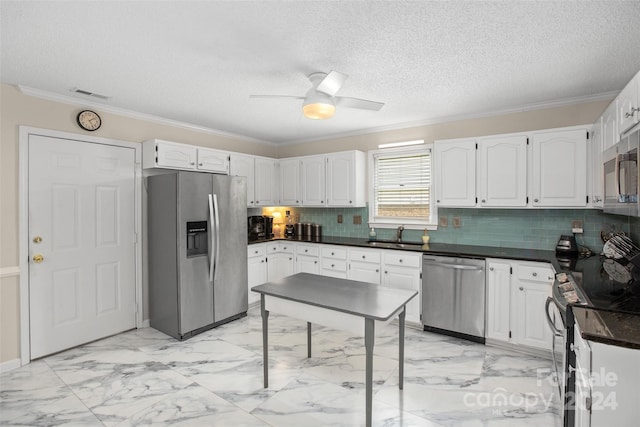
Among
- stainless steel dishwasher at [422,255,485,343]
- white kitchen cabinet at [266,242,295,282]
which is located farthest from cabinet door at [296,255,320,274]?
stainless steel dishwasher at [422,255,485,343]

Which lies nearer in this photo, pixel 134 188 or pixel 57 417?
pixel 57 417

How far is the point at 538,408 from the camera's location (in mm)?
2273

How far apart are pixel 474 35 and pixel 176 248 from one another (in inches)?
129

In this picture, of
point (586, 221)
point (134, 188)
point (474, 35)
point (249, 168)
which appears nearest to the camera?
point (474, 35)

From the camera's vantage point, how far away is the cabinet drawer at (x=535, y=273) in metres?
2.94

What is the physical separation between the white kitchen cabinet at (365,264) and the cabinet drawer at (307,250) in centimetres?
56

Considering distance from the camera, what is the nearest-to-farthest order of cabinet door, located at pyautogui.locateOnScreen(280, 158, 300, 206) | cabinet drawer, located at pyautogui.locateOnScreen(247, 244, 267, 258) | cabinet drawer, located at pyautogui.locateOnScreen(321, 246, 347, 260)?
1. cabinet drawer, located at pyautogui.locateOnScreen(321, 246, 347, 260)
2. cabinet drawer, located at pyautogui.locateOnScreen(247, 244, 267, 258)
3. cabinet door, located at pyautogui.locateOnScreen(280, 158, 300, 206)

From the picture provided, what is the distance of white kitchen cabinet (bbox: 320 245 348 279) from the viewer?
13.9 ft

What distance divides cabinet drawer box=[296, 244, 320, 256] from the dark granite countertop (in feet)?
10.3

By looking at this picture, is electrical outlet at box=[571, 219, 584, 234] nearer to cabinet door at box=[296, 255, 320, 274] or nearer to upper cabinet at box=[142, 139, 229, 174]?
cabinet door at box=[296, 255, 320, 274]

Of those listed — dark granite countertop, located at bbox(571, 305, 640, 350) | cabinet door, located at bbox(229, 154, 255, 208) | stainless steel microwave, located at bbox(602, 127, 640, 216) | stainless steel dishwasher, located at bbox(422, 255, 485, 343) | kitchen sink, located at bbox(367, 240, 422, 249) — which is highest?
cabinet door, located at bbox(229, 154, 255, 208)

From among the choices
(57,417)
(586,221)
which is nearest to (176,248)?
(57,417)

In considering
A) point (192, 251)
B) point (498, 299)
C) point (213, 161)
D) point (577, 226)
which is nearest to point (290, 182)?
point (213, 161)

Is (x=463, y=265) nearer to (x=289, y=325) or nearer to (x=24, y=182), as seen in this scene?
(x=289, y=325)
